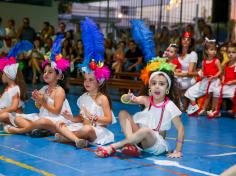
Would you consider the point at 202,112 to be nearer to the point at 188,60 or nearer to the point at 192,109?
the point at 192,109

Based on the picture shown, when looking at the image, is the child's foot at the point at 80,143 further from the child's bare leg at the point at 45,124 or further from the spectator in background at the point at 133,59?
the spectator in background at the point at 133,59

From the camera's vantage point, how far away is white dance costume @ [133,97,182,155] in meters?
4.06

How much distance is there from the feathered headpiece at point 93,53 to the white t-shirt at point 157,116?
0.68 metres

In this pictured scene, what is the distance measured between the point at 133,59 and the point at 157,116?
671 centimetres

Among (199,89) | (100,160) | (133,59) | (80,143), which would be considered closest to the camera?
(100,160)

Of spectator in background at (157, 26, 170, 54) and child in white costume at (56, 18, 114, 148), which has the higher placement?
spectator in background at (157, 26, 170, 54)

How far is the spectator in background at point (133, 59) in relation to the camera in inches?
420

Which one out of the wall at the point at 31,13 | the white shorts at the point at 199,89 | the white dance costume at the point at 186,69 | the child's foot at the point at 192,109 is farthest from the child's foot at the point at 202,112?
the wall at the point at 31,13

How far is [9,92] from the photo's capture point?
5199 mm

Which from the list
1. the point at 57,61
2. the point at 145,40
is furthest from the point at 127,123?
the point at 57,61

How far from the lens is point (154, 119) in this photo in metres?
4.16

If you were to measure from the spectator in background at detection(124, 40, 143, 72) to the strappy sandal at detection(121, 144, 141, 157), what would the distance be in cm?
667

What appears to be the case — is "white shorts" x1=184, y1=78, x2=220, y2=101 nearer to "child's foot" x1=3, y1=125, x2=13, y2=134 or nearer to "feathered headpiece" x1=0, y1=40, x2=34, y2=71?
"feathered headpiece" x1=0, y1=40, x2=34, y2=71

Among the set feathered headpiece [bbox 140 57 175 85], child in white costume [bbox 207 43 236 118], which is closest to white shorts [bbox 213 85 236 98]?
child in white costume [bbox 207 43 236 118]
